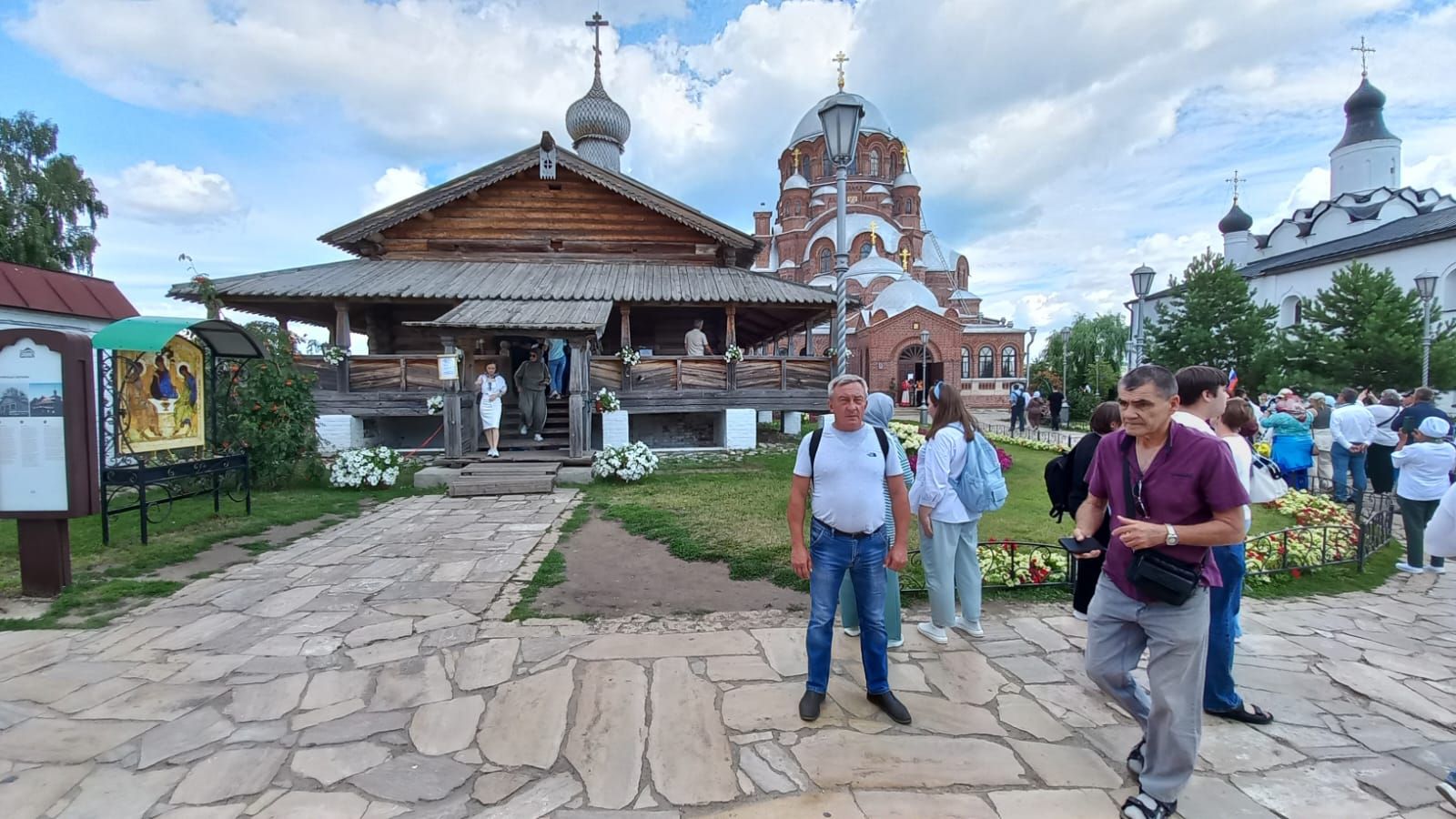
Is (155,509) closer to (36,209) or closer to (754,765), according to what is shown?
(754,765)

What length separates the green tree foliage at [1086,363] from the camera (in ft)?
93.7

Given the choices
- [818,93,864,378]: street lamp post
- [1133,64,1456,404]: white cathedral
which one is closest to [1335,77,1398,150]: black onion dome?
[1133,64,1456,404]: white cathedral

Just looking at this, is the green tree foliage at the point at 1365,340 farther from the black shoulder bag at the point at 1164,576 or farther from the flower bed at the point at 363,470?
the flower bed at the point at 363,470

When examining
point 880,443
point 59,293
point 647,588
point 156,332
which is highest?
point 59,293

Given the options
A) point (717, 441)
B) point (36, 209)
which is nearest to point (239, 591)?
point (717, 441)

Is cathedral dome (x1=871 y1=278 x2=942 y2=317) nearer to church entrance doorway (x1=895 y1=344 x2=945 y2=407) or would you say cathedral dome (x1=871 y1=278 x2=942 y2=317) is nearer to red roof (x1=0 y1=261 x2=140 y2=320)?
church entrance doorway (x1=895 y1=344 x2=945 y2=407)

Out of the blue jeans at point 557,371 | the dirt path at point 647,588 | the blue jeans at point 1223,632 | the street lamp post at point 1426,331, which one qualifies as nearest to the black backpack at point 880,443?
the blue jeans at point 1223,632

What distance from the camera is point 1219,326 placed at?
2788 cm

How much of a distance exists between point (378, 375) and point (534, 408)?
363 cm

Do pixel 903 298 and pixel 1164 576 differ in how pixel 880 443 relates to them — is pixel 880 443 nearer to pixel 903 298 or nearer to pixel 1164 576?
pixel 1164 576

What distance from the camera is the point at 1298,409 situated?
9.99 meters

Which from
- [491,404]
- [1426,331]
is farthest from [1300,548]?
[1426,331]

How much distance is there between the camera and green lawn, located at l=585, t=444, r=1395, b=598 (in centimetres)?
579

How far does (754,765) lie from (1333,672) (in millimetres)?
3679
